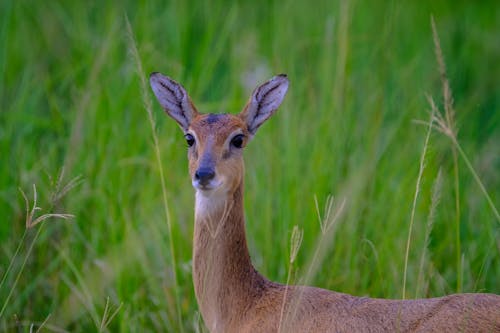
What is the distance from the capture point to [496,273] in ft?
17.8

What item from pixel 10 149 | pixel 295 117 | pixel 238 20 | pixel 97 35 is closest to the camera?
pixel 10 149

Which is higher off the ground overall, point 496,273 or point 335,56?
point 335,56

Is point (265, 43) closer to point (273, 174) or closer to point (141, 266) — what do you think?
point (273, 174)

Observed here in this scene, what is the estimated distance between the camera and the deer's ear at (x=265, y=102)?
4.81 metres

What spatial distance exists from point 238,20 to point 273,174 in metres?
3.32

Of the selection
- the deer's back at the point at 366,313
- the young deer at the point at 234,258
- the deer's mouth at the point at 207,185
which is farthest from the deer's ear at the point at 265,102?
the deer's back at the point at 366,313

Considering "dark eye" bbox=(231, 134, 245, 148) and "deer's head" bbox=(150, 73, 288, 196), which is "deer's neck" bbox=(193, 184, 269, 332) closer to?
"deer's head" bbox=(150, 73, 288, 196)

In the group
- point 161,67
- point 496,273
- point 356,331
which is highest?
point 161,67

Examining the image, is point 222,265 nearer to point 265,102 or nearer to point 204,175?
point 204,175

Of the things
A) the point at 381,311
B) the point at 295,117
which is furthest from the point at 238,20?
the point at 381,311

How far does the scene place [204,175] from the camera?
14.1 ft

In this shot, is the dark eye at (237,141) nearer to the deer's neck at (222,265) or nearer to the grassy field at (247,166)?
the deer's neck at (222,265)

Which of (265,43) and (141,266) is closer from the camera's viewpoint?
(141,266)

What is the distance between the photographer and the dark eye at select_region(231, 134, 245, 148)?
4.59 m
